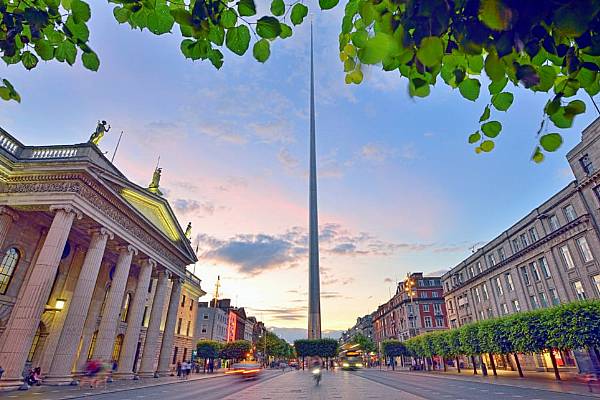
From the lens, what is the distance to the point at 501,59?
2.09 metres

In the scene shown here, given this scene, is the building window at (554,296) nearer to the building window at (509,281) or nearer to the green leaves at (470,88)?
the building window at (509,281)

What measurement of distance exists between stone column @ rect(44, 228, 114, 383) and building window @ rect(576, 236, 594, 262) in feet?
153

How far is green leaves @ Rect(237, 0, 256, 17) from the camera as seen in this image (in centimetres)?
247

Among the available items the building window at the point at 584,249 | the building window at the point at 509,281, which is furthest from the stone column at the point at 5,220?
the building window at the point at 509,281

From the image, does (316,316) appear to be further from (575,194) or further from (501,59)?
(501,59)

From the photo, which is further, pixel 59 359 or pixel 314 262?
pixel 314 262

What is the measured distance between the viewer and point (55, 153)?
24516mm

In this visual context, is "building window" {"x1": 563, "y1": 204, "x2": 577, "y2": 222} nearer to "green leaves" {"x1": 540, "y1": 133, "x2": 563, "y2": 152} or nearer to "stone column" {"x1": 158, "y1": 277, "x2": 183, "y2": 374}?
"green leaves" {"x1": 540, "y1": 133, "x2": 563, "y2": 152}

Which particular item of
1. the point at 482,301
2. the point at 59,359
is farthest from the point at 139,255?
the point at 482,301

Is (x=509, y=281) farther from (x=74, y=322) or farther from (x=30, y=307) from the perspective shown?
(x=30, y=307)

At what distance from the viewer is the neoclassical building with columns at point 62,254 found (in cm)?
1988

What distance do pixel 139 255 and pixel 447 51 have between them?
33999mm

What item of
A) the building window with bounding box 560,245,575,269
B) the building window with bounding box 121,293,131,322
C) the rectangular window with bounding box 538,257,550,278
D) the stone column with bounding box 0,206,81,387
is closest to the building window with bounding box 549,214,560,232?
the building window with bounding box 560,245,575,269

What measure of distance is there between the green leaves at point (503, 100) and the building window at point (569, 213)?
44054 mm
